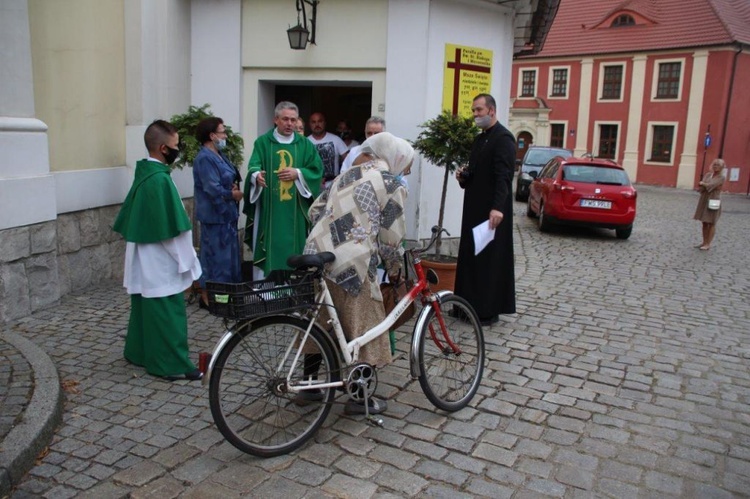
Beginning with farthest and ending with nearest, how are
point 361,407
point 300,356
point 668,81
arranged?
point 668,81 < point 361,407 < point 300,356

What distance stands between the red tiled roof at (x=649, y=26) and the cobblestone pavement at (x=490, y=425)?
95.4 feet

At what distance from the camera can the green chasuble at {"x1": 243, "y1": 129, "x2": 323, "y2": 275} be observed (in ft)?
20.4

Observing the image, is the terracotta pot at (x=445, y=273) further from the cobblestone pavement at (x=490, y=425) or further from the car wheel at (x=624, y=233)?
the car wheel at (x=624, y=233)

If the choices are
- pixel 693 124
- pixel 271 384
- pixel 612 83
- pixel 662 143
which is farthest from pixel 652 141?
pixel 271 384

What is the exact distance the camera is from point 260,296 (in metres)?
3.33

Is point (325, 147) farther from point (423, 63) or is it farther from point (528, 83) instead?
point (528, 83)

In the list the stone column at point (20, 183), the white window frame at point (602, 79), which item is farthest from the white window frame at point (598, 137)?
the stone column at point (20, 183)

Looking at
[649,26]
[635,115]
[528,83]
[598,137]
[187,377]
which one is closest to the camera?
[187,377]

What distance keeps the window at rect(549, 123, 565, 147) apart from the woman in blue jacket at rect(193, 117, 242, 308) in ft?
112

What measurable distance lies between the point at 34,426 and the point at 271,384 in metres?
1.38

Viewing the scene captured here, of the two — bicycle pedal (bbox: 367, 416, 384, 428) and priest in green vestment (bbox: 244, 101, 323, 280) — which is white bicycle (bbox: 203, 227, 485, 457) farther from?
priest in green vestment (bbox: 244, 101, 323, 280)

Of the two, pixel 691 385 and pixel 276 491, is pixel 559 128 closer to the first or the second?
pixel 691 385

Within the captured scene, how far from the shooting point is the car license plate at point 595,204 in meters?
12.5

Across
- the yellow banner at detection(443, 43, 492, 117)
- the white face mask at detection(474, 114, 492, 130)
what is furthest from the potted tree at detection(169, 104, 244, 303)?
the yellow banner at detection(443, 43, 492, 117)
